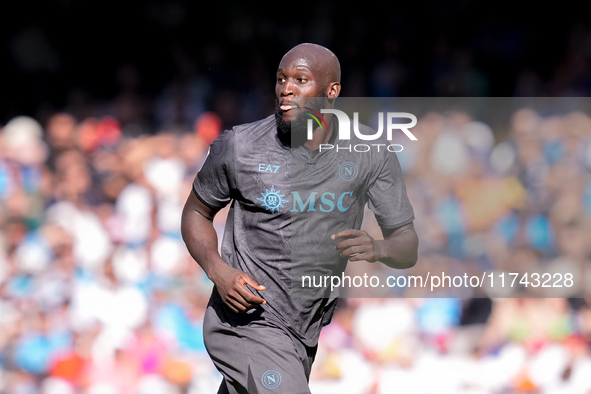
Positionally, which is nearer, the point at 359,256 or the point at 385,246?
the point at 359,256

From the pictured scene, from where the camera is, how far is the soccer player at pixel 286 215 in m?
2.38

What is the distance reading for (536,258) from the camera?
4074 millimetres

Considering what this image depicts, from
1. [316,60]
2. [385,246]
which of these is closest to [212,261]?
[385,246]

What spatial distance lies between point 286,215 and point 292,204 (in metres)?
0.04

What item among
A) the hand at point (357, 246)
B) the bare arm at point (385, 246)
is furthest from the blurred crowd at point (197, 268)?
the hand at point (357, 246)

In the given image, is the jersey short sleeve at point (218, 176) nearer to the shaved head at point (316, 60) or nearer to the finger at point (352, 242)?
the shaved head at point (316, 60)

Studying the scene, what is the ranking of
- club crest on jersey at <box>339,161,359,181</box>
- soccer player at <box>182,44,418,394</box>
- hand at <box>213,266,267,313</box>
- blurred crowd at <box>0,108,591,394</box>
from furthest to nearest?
blurred crowd at <box>0,108,591,394</box> → club crest on jersey at <box>339,161,359,181</box> → soccer player at <box>182,44,418,394</box> → hand at <box>213,266,267,313</box>

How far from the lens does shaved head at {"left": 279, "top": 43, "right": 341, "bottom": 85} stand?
245 cm

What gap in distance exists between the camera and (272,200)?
2.43 m

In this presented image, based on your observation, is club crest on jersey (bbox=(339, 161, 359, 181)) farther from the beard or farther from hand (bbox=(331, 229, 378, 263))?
hand (bbox=(331, 229, 378, 263))

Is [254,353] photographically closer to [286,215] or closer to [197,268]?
[286,215]

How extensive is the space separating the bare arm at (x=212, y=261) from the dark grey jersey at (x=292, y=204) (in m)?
0.06

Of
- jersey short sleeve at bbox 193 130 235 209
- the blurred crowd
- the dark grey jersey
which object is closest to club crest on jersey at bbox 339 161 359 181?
the dark grey jersey

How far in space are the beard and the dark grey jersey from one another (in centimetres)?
3
